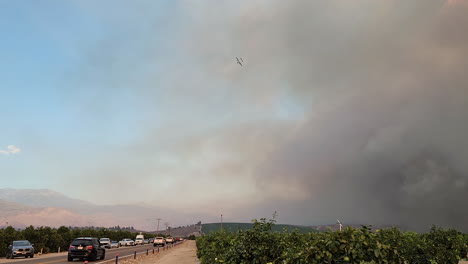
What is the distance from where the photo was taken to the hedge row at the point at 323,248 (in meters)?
5.12

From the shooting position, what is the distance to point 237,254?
362 inches

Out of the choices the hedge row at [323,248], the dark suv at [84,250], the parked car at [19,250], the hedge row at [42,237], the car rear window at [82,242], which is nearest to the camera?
the hedge row at [323,248]

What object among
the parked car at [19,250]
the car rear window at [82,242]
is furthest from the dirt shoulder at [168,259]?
the parked car at [19,250]

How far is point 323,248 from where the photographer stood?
5.37m

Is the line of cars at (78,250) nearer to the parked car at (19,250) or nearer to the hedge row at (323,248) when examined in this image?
the parked car at (19,250)

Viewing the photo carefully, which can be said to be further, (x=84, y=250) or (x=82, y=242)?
(x=82, y=242)

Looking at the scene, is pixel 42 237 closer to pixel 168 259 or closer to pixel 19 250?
pixel 19 250

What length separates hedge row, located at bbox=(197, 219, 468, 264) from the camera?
5125 millimetres

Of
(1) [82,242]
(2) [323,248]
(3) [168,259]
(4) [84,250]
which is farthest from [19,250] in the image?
(2) [323,248]

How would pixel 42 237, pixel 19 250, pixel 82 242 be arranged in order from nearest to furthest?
pixel 82 242 < pixel 19 250 < pixel 42 237

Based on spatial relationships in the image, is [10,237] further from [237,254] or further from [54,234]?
[237,254]

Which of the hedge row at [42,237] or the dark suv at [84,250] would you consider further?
the hedge row at [42,237]

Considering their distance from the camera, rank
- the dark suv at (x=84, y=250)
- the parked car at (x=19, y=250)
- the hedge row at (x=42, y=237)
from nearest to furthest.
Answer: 1. the dark suv at (x=84, y=250)
2. the parked car at (x=19, y=250)
3. the hedge row at (x=42, y=237)

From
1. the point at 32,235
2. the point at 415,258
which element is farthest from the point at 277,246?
the point at 32,235
